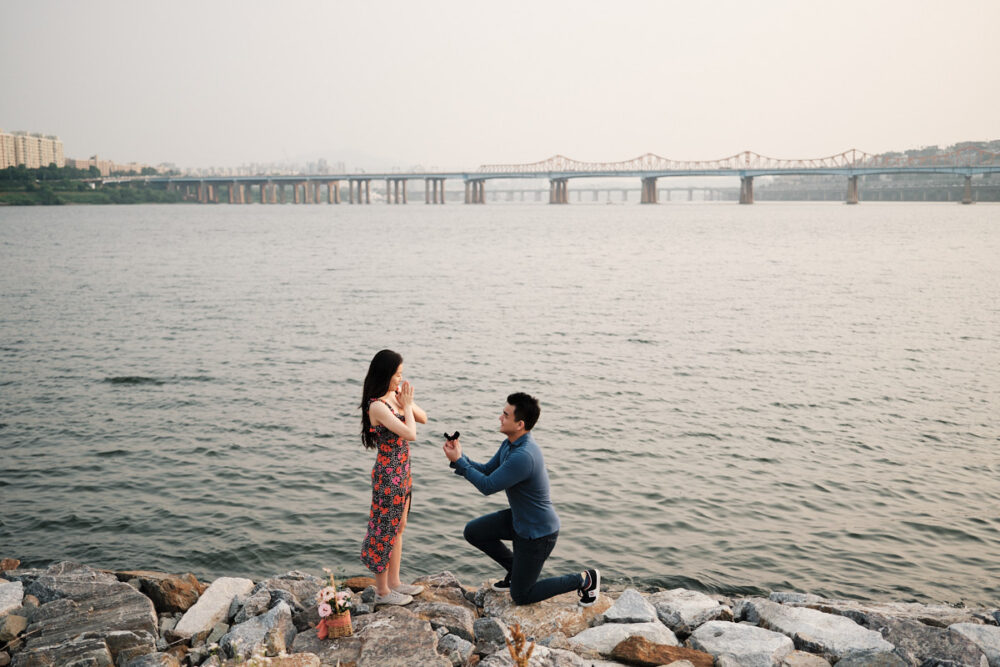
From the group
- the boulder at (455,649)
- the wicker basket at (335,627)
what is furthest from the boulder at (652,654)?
the wicker basket at (335,627)

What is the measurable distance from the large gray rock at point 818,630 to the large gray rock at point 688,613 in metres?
0.29

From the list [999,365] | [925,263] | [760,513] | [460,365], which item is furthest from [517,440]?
[925,263]

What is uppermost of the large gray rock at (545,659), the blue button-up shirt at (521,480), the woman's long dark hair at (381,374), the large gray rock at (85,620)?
the woman's long dark hair at (381,374)

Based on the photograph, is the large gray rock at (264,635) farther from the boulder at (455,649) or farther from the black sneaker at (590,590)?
the black sneaker at (590,590)

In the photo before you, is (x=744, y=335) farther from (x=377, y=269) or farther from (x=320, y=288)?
(x=377, y=269)

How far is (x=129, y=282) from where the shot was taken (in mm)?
40531

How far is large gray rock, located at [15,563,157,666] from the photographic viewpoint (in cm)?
655

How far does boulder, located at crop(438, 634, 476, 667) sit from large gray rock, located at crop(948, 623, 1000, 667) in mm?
4354

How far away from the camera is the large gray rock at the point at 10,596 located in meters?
7.58

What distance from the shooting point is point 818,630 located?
7.19 metres

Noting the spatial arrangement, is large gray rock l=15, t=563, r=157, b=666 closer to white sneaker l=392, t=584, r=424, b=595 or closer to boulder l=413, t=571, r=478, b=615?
white sneaker l=392, t=584, r=424, b=595

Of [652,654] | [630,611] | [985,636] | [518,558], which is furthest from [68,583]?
[985,636]

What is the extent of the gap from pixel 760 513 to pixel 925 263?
49.3 metres

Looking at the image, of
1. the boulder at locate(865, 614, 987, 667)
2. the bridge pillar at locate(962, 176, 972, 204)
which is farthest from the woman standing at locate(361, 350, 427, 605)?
the bridge pillar at locate(962, 176, 972, 204)
